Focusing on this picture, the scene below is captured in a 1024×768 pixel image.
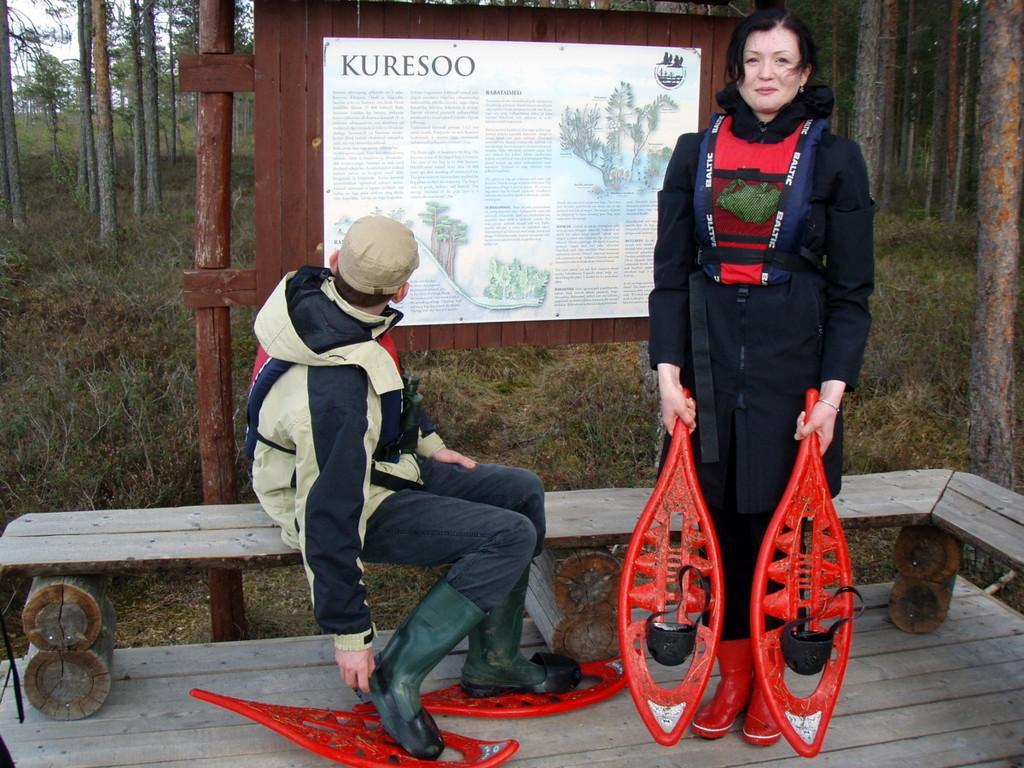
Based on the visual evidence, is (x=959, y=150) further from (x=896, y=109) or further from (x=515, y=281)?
(x=515, y=281)

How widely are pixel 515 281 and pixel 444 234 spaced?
0.34m

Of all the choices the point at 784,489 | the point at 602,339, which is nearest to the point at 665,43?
the point at 602,339

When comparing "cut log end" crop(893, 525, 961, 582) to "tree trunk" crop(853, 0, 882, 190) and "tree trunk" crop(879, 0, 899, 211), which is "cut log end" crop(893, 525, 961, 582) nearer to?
"tree trunk" crop(853, 0, 882, 190)

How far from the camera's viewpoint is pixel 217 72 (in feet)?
11.3

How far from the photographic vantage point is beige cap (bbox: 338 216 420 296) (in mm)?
2596

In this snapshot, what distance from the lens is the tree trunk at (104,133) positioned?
13.5 m

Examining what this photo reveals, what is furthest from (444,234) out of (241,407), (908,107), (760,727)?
(908,107)

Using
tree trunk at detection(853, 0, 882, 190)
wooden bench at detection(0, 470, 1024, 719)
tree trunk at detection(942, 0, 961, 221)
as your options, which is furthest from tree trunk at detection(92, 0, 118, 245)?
tree trunk at detection(942, 0, 961, 221)

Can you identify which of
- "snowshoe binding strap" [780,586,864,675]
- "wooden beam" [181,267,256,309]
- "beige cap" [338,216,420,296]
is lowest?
"snowshoe binding strap" [780,586,864,675]

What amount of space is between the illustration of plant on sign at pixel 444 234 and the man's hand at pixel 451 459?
34.4 inches

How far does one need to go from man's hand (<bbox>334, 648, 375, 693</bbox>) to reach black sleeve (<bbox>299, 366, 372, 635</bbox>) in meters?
0.06

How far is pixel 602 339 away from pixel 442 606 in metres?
1.58

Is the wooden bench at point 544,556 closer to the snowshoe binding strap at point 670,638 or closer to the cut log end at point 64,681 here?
the cut log end at point 64,681

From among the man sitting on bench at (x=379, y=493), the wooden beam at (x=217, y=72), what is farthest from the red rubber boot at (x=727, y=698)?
the wooden beam at (x=217, y=72)
